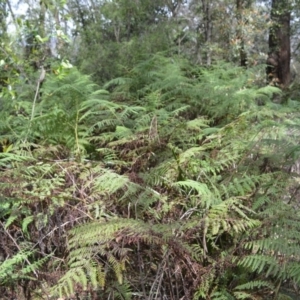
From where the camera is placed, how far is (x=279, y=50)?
880cm

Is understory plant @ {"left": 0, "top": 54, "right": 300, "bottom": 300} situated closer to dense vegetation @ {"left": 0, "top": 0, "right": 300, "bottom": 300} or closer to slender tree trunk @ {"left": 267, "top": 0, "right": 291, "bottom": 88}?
dense vegetation @ {"left": 0, "top": 0, "right": 300, "bottom": 300}

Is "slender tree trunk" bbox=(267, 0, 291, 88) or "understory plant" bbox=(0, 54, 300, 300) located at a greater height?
"slender tree trunk" bbox=(267, 0, 291, 88)

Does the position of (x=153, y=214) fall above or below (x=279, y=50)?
below

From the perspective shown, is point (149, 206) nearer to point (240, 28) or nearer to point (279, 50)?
point (240, 28)

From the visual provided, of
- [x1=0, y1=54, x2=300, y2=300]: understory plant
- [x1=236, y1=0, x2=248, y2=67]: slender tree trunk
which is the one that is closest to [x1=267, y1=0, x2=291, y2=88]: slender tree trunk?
[x1=236, y1=0, x2=248, y2=67]: slender tree trunk

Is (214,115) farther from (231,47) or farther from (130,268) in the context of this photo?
(231,47)

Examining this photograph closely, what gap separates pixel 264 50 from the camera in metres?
12.6

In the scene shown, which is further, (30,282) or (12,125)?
(12,125)

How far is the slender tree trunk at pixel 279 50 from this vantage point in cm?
826

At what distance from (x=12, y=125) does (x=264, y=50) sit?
10.7 metres

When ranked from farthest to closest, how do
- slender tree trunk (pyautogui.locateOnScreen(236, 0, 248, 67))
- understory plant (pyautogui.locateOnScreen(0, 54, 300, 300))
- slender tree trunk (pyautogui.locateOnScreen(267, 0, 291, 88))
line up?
slender tree trunk (pyautogui.locateOnScreen(267, 0, 291, 88)), slender tree trunk (pyautogui.locateOnScreen(236, 0, 248, 67)), understory plant (pyautogui.locateOnScreen(0, 54, 300, 300))

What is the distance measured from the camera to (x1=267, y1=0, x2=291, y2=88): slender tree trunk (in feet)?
27.1

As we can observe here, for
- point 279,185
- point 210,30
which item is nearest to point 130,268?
point 279,185

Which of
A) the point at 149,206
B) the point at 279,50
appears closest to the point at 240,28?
the point at 279,50
